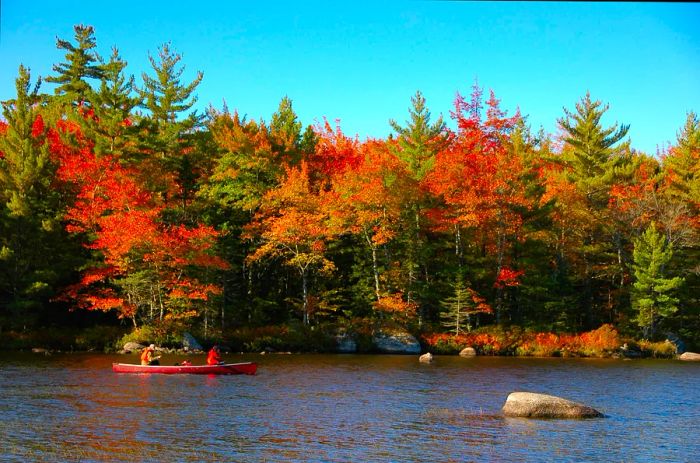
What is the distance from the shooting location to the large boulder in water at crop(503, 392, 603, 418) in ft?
70.3

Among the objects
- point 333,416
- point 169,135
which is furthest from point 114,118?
point 333,416

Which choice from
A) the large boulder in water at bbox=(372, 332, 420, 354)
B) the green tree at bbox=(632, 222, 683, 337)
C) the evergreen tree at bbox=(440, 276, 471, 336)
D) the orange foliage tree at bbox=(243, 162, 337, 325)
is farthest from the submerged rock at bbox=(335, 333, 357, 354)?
the green tree at bbox=(632, 222, 683, 337)

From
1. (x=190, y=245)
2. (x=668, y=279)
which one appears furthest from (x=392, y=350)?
(x=668, y=279)

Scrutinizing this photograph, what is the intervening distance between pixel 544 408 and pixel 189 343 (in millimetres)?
29136

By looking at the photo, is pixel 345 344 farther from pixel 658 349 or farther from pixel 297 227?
pixel 658 349

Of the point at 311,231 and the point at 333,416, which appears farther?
the point at 311,231

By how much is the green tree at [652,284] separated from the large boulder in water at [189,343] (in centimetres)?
3197

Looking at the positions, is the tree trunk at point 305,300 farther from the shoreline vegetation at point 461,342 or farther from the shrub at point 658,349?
the shrub at point 658,349

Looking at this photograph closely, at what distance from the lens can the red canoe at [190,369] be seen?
106ft

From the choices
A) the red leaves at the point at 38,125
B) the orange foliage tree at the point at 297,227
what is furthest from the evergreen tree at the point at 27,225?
the orange foliage tree at the point at 297,227

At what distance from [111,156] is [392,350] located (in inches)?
979

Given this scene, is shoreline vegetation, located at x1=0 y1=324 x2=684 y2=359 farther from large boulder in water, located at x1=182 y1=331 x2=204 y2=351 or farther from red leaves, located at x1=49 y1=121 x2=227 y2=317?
red leaves, located at x1=49 y1=121 x2=227 y2=317

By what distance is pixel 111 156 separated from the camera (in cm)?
5031

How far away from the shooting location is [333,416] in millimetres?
21688
